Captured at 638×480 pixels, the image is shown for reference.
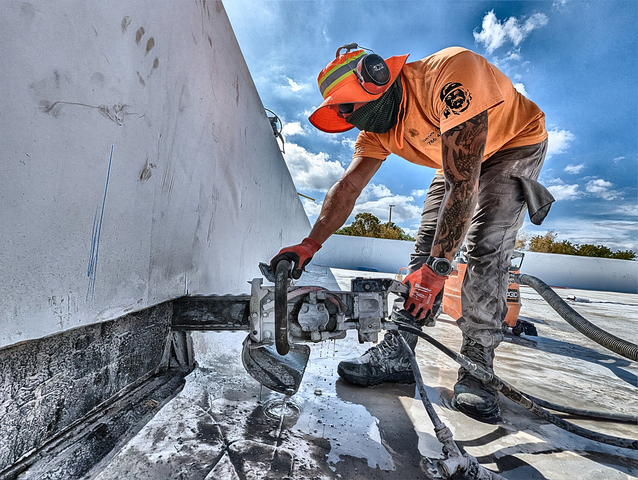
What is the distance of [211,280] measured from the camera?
4.95 ft

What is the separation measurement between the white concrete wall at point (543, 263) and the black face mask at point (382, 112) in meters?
A: 11.6

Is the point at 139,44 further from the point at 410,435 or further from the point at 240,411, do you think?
the point at 410,435

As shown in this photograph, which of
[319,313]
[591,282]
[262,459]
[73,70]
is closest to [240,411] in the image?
[262,459]

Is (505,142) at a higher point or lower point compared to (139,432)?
higher

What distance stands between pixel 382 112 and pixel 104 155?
116 centimetres

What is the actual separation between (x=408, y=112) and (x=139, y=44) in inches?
43.4

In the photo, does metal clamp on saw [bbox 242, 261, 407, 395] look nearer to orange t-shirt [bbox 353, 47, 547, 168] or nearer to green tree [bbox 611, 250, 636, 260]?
orange t-shirt [bbox 353, 47, 547, 168]

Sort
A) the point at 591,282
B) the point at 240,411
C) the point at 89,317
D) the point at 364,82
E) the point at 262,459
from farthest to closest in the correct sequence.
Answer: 1. the point at 591,282
2. the point at 364,82
3. the point at 240,411
4. the point at 262,459
5. the point at 89,317

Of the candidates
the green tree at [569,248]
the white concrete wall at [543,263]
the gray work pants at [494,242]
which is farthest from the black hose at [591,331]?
the green tree at [569,248]

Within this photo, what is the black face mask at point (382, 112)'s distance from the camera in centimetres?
143

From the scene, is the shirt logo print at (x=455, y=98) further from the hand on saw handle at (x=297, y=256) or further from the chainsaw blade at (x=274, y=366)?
the chainsaw blade at (x=274, y=366)

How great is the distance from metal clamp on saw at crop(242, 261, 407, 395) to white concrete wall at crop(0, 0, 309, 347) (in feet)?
1.13

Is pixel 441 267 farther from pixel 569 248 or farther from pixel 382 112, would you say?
pixel 569 248

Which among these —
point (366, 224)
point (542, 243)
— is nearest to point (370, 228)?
point (366, 224)
